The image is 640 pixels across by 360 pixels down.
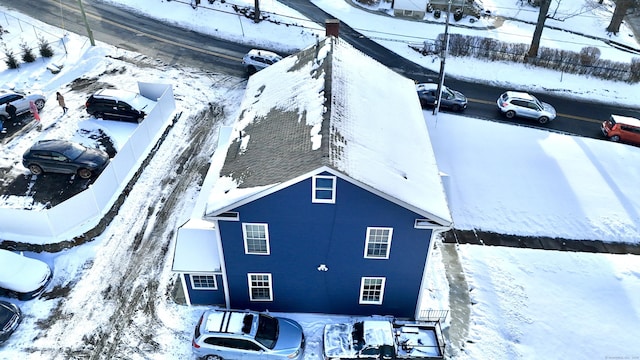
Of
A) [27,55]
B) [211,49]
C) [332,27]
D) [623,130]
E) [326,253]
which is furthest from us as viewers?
[211,49]

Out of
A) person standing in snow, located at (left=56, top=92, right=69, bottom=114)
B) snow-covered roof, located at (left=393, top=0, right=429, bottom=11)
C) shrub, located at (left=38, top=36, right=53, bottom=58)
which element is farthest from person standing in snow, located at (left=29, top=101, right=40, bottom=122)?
snow-covered roof, located at (left=393, top=0, right=429, bottom=11)

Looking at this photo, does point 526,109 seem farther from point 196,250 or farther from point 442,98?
point 196,250

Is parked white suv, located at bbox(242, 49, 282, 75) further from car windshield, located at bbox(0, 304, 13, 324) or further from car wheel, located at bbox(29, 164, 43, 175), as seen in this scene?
car windshield, located at bbox(0, 304, 13, 324)

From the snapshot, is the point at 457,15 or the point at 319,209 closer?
the point at 319,209

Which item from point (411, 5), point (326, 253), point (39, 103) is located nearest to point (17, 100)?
point (39, 103)

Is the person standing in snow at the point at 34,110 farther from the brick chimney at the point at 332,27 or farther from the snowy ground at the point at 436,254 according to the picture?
the brick chimney at the point at 332,27

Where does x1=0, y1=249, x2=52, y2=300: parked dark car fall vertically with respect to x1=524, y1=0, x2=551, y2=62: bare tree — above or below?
below

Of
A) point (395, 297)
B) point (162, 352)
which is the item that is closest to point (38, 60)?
point (162, 352)

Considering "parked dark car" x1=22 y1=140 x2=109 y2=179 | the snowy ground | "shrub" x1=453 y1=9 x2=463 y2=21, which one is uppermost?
"shrub" x1=453 y1=9 x2=463 y2=21
